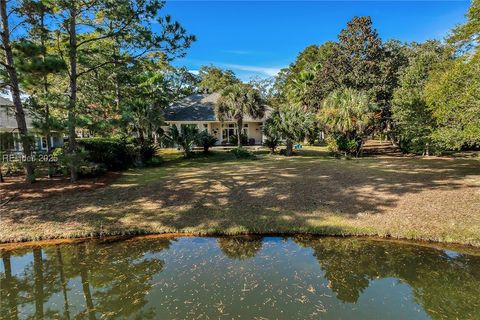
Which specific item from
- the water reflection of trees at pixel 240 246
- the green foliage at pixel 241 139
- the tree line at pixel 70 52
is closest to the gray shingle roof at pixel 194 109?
the green foliage at pixel 241 139

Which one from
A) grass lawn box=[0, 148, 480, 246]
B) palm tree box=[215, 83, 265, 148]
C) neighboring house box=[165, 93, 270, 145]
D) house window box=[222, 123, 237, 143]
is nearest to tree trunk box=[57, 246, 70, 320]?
grass lawn box=[0, 148, 480, 246]

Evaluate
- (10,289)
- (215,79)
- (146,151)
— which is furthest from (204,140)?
(215,79)

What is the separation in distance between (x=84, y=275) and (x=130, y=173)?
32.2 ft

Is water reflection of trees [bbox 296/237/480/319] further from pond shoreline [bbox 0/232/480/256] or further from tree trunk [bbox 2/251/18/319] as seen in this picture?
tree trunk [bbox 2/251/18/319]

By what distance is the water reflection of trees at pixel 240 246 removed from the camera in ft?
25.6

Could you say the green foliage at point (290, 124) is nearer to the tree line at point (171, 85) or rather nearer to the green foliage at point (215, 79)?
the tree line at point (171, 85)

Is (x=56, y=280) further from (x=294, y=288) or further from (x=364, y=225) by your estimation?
(x=364, y=225)

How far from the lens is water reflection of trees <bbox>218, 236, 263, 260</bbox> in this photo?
25.6ft

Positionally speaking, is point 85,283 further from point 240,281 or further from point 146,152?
point 146,152

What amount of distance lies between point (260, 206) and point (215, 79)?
39.4 metres

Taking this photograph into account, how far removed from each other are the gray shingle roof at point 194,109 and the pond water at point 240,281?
22943 millimetres

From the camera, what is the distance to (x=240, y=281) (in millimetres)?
6309

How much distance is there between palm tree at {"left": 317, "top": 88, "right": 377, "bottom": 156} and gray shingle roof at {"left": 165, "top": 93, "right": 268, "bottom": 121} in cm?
896

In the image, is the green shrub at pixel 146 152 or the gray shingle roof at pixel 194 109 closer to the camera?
the green shrub at pixel 146 152
